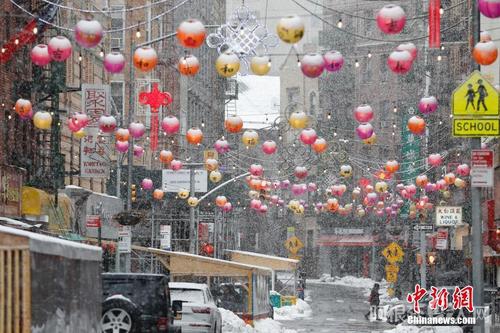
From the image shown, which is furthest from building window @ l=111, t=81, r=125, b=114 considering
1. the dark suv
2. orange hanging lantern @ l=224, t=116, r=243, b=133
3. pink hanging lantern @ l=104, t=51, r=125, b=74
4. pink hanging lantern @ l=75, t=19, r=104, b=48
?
pink hanging lantern @ l=75, t=19, r=104, b=48

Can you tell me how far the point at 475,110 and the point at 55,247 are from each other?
8.81 m

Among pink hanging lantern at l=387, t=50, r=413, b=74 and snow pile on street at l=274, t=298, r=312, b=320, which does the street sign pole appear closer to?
pink hanging lantern at l=387, t=50, r=413, b=74

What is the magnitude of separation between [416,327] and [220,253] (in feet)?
141

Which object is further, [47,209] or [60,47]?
[47,209]

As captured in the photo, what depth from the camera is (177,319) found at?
25.1m

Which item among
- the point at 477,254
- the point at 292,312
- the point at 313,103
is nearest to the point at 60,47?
the point at 477,254

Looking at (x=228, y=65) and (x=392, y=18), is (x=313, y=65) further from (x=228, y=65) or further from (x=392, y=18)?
(x=392, y=18)

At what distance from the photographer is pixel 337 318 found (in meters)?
49.5

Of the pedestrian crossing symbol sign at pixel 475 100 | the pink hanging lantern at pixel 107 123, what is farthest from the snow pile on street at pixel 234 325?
the pedestrian crossing symbol sign at pixel 475 100

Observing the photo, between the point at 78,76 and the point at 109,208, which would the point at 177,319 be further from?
the point at 109,208

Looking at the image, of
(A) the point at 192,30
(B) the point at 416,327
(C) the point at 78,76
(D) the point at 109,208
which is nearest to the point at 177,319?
(A) the point at 192,30

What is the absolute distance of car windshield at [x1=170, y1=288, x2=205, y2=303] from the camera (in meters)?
26.1

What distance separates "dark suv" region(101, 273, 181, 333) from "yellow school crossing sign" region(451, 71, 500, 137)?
5.86m

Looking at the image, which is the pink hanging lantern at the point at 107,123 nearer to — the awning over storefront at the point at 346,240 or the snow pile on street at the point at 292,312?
the snow pile on street at the point at 292,312
